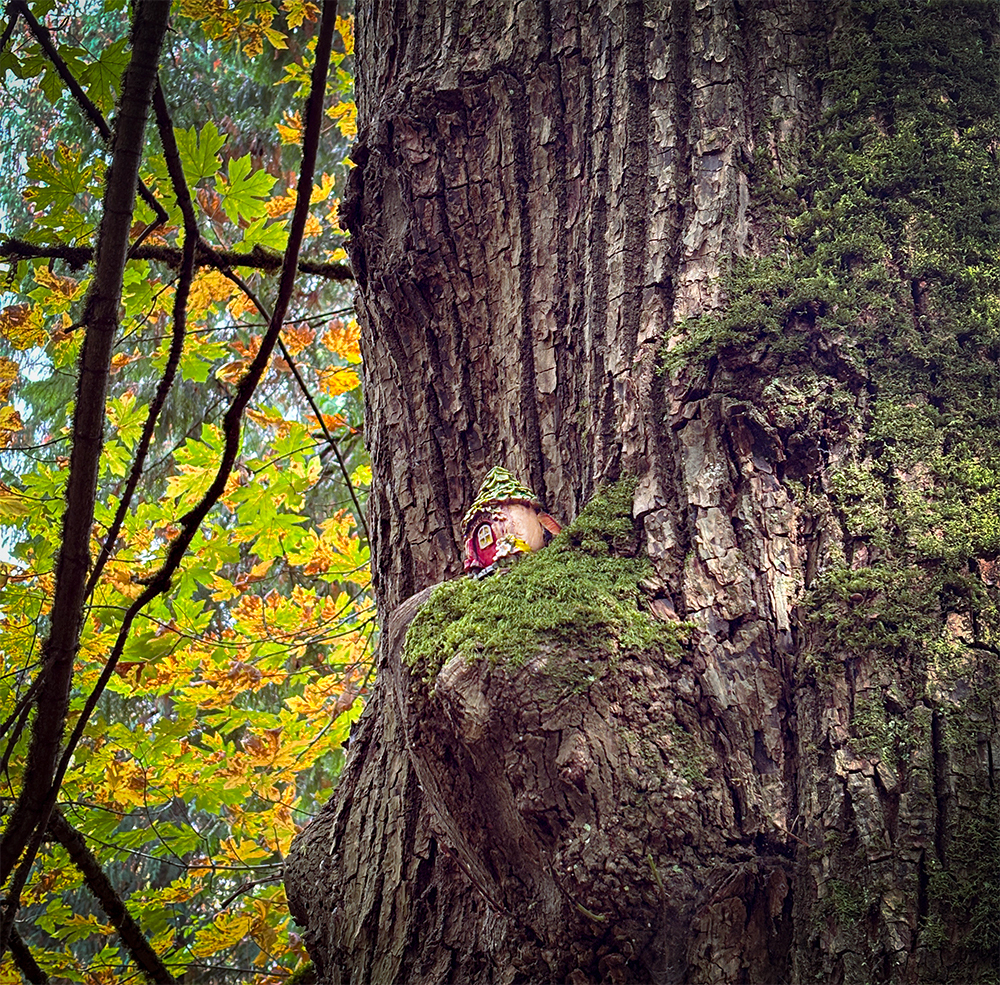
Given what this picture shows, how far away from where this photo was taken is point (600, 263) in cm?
187

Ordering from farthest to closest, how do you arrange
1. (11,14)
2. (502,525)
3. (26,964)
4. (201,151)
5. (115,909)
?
(115,909) → (201,151) → (26,964) → (11,14) → (502,525)

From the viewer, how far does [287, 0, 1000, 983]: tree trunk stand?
130 centimetres

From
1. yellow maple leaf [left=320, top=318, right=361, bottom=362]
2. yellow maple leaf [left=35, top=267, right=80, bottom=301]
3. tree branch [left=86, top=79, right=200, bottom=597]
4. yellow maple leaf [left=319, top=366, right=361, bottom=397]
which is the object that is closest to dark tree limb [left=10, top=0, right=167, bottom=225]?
tree branch [left=86, top=79, right=200, bottom=597]

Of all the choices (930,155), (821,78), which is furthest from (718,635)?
(821,78)

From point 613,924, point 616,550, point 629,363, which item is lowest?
point 613,924

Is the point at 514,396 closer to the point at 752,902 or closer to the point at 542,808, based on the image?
→ the point at 542,808

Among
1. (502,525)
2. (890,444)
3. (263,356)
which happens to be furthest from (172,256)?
(890,444)

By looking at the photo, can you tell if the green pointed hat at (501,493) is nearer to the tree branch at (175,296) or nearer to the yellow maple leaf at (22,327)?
the tree branch at (175,296)

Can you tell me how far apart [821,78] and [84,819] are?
3269mm

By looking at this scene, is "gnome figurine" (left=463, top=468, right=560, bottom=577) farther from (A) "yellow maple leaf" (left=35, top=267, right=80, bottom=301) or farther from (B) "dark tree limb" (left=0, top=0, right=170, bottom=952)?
(A) "yellow maple leaf" (left=35, top=267, right=80, bottom=301)

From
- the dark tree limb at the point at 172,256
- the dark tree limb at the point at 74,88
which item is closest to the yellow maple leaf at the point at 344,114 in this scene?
the dark tree limb at the point at 172,256

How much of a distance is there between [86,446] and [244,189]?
4.36ft

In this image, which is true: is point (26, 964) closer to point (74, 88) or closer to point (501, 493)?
point (501, 493)

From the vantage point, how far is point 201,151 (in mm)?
2320
